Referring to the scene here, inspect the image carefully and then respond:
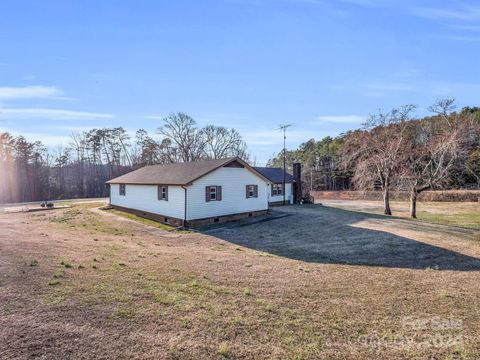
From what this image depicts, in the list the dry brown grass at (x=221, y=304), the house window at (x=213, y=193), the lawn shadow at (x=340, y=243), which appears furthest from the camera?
the house window at (x=213, y=193)

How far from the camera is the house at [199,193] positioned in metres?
18.3

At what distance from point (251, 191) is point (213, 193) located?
12.9 ft

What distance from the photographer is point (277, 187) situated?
31.4m

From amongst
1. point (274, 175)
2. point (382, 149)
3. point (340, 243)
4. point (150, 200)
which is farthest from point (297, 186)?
point (340, 243)

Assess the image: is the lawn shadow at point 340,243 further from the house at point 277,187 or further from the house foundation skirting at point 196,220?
the house at point 277,187

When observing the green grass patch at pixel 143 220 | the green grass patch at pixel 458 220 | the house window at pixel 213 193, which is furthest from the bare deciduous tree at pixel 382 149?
the green grass patch at pixel 143 220

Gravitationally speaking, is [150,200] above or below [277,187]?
below

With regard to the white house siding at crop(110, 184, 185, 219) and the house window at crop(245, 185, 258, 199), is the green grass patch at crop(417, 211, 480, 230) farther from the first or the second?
the white house siding at crop(110, 184, 185, 219)

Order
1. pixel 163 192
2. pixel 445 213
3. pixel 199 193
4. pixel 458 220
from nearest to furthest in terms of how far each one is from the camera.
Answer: pixel 199 193, pixel 163 192, pixel 458 220, pixel 445 213

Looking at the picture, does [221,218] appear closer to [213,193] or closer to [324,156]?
[213,193]

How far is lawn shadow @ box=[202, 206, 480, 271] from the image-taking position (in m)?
10.6

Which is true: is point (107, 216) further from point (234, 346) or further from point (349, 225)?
point (234, 346)

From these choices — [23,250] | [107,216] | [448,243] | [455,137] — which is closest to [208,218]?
[107,216]

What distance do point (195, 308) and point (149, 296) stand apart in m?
1.06
